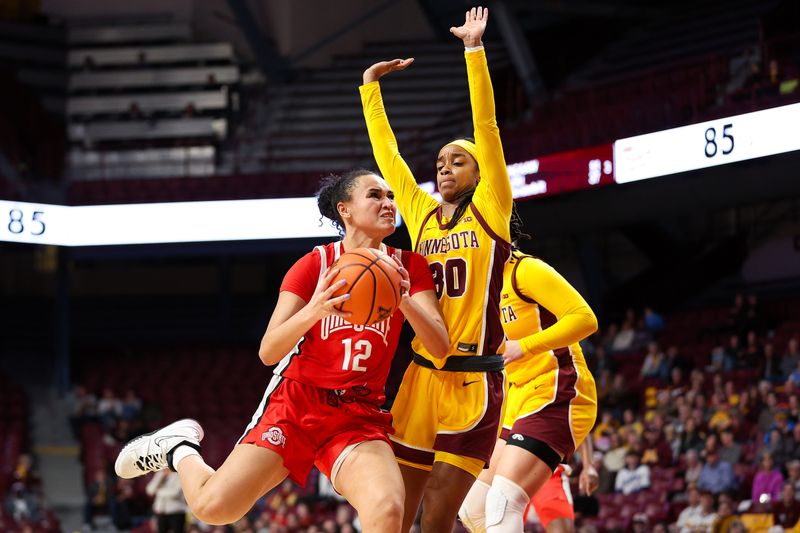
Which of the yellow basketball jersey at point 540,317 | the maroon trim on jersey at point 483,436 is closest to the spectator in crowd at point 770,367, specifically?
the yellow basketball jersey at point 540,317

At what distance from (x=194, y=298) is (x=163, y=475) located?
33.6ft

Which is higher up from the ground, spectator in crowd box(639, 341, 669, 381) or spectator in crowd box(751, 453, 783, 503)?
spectator in crowd box(639, 341, 669, 381)

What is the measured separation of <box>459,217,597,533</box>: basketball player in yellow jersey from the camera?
6180 mm

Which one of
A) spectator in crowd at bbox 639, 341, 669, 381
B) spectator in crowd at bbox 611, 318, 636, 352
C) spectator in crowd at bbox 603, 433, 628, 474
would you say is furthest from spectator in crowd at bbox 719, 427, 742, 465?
spectator in crowd at bbox 611, 318, 636, 352

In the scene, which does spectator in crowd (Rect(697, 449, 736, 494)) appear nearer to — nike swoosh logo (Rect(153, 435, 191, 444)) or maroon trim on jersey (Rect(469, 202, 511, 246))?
maroon trim on jersey (Rect(469, 202, 511, 246))

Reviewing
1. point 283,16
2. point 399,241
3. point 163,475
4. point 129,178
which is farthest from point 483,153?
point 283,16

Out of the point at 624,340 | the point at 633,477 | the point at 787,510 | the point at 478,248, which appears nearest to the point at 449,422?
the point at 478,248

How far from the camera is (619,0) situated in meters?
24.5

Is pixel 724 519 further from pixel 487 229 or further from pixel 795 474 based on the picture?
pixel 487 229

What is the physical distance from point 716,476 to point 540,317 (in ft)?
23.3

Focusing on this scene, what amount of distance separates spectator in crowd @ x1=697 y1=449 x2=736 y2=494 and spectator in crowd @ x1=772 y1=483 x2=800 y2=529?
970 mm

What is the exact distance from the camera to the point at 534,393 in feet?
22.1

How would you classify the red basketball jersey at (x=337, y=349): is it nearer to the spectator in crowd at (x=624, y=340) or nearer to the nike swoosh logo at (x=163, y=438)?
the nike swoosh logo at (x=163, y=438)

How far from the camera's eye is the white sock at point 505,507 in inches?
237
